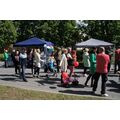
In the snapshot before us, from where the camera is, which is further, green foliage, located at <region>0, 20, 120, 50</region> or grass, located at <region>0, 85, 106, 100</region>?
green foliage, located at <region>0, 20, 120, 50</region>

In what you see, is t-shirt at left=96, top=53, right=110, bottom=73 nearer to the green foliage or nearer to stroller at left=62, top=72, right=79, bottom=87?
stroller at left=62, top=72, right=79, bottom=87

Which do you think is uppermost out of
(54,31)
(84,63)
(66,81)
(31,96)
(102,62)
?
(54,31)

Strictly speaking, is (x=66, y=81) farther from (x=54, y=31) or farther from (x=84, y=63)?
(x=54, y=31)

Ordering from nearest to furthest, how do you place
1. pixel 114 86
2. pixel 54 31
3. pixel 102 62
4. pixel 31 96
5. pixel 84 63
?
pixel 31 96 < pixel 102 62 < pixel 114 86 < pixel 84 63 < pixel 54 31

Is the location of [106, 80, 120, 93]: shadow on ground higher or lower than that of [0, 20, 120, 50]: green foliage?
lower

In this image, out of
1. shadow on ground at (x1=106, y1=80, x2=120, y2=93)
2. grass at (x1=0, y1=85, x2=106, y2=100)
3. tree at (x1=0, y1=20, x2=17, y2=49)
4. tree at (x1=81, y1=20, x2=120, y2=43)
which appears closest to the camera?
grass at (x1=0, y1=85, x2=106, y2=100)

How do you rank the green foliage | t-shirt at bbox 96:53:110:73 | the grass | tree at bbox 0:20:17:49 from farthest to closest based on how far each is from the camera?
tree at bbox 0:20:17:49
the green foliage
t-shirt at bbox 96:53:110:73
the grass

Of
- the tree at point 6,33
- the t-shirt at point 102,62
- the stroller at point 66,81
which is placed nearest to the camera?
the t-shirt at point 102,62

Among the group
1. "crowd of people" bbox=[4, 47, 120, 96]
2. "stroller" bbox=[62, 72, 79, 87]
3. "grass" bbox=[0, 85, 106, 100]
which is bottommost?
"grass" bbox=[0, 85, 106, 100]

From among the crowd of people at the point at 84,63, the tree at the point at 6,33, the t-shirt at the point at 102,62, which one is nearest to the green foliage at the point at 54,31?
the tree at the point at 6,33

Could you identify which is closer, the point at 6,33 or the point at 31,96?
the point at 31,96

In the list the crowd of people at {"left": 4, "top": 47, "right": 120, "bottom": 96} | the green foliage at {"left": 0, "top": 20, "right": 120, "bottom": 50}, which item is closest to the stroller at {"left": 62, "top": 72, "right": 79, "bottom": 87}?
the crowd of people at {"left": 4, "top": 47, "right": 120, "bottom": 96}

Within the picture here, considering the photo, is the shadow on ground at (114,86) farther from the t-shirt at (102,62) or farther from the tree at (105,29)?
the tree at (105,29)

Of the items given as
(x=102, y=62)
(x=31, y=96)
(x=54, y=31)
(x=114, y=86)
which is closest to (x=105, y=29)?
(x=54, y=31)
